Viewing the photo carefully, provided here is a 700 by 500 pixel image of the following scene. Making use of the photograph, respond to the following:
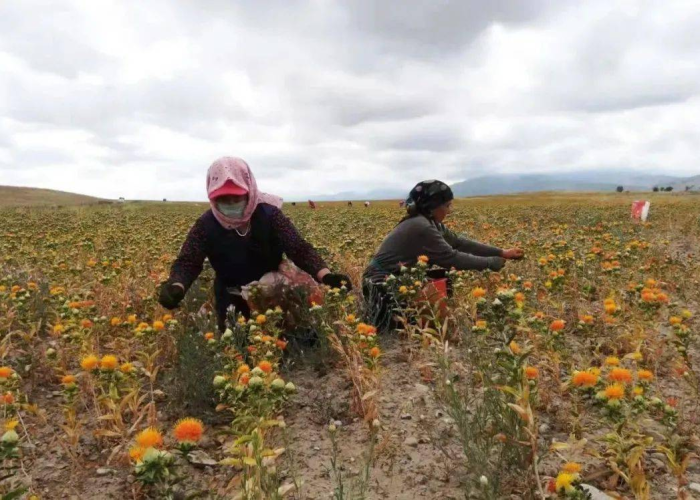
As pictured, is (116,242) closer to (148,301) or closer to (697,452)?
(148,301)

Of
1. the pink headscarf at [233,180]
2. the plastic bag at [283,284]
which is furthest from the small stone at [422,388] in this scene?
the pink headscarf at [233,180]

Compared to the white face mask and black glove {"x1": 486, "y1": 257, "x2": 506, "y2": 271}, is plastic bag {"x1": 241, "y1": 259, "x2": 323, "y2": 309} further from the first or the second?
black glove {"x1": 486, "y1": 257, "x2": 506, "y2": 271}

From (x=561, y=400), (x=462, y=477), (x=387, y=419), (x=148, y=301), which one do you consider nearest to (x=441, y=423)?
(x=387, y=419)

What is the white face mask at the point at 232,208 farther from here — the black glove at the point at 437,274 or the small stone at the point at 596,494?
the small stone at the point at 596,494

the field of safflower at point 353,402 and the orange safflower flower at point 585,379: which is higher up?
the orange safflower flower at point 585,379

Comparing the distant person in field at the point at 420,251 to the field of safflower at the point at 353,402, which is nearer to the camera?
the field of safflower at the point at 353,402

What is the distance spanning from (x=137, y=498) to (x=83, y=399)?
3.99 feet

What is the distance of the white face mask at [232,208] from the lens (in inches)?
180

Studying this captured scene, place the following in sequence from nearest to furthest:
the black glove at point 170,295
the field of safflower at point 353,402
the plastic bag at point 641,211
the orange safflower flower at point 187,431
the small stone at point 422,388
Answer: the orange safflower flower at point 187,431 < the field of safflower at point 353,402 < the small stone at point 422,388 < the black glove at point 170,295 < the plastic bag at point 641,211

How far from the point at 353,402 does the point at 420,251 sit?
2.19 m

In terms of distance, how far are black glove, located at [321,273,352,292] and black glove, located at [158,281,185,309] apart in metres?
1.16

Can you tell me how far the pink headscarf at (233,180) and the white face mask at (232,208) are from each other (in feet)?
0.09

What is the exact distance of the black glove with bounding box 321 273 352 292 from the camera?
4.14 m

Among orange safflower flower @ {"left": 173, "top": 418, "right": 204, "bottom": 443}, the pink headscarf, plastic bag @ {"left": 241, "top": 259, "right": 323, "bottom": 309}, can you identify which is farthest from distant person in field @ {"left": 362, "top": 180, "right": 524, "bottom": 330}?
orange safflower flower @ {"left": 173, "top": 418, "right": 204, "bottom": 443}
